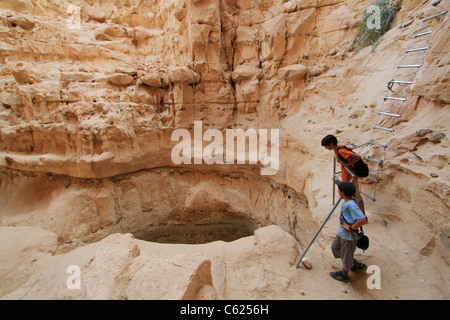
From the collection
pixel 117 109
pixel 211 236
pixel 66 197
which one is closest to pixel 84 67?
pixel 117 109

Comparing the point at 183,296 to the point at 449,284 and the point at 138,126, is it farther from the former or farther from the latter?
the point at 138,126

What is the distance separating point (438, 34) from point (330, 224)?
300 centimetres

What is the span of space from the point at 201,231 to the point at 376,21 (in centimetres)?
726

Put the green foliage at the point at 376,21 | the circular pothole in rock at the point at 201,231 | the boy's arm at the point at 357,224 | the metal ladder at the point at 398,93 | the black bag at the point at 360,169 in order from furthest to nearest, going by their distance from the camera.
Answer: the circular pothole in rock at the point at 201,231, the green foliage at the point at 376,21, the metal ladder at the point at 398,93, the black bag at the point at 360,169, the boy's arm at the point at 357,224

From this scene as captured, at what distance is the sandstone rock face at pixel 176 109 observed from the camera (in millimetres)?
4230

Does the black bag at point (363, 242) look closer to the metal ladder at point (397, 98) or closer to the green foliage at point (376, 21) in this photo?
the metal ladder at point (397, 98)

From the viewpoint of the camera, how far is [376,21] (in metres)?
4.76

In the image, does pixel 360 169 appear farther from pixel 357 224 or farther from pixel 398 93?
pixel 398 93

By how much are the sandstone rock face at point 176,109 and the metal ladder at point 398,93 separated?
0.07 metres

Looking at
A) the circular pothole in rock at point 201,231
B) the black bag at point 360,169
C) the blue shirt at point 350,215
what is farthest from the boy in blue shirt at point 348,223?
the circular pothole in rock at point 201,231

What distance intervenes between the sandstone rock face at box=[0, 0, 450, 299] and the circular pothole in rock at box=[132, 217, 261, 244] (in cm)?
7

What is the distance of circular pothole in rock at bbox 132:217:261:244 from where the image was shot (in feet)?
23.1

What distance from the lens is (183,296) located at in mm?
1717

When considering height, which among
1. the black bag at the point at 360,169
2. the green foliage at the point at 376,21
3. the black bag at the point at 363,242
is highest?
the green foliage at the point at 376,21
